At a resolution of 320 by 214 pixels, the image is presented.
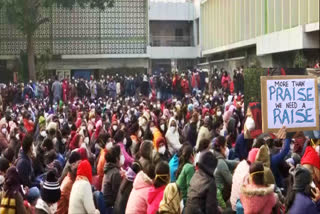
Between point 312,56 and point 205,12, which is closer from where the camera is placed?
point 312,56

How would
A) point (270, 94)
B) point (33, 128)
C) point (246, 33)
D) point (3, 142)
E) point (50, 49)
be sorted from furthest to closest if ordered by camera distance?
point (50, 49) → point (246, 33) → point (33, 128) → point (3, 142) → point (270, 94)

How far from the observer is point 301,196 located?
20.2ft

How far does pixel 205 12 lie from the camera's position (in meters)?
46.2

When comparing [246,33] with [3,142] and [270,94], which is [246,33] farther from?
[270,94]

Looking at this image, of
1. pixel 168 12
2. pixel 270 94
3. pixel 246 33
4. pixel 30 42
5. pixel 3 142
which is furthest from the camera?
pixel 168 12

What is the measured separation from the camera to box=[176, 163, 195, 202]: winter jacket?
25.6ft

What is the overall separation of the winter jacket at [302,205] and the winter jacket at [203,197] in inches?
45.7

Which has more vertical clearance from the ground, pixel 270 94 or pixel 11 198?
pixel 270 94

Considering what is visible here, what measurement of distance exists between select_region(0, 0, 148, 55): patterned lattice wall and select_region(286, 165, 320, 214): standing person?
4042 centimetres

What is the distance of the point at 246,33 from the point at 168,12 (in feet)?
55.5

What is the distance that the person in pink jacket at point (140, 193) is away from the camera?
7.28m

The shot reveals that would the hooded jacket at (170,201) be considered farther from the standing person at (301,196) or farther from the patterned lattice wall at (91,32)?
the patterned lattice wall at (91,32)

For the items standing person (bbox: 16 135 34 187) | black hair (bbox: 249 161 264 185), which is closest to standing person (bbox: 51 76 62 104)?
standing person (bbox: 16 135 34 187)

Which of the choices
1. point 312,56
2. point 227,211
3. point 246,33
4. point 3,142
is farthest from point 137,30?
point 227,211
